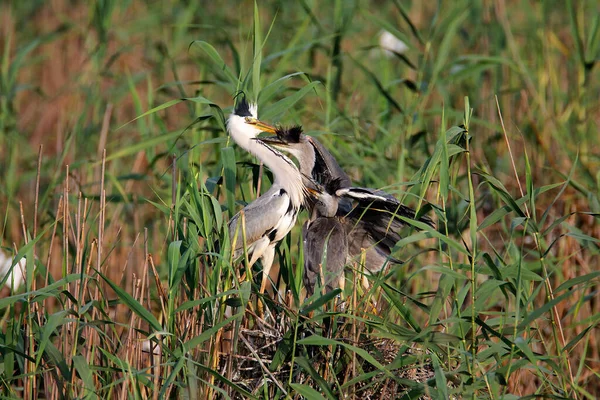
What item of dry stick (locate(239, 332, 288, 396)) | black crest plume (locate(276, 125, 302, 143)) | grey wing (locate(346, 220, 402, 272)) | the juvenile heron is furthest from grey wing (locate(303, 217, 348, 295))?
dry stick (locate(239, 332, 288, 396))

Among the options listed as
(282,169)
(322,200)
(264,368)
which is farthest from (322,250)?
(264,368)

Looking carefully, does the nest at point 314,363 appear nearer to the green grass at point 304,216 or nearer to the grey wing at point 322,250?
the green grass at point 304,216

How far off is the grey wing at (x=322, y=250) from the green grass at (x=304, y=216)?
0.14 metres

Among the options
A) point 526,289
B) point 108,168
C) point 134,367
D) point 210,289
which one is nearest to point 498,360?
point 526,289

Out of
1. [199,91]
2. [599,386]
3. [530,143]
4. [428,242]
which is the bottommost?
[599,386]

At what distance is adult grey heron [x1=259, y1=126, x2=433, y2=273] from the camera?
152 inches

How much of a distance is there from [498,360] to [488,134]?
300cm

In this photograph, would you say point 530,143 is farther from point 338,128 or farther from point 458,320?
point 458,320

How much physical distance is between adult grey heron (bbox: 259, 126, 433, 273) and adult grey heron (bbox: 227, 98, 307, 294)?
8 centimetres

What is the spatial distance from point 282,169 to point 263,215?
26 cm

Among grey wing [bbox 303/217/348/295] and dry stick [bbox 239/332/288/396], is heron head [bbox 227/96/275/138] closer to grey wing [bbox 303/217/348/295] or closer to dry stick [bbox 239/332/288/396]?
grey wing [bbox 303/217/348/295]

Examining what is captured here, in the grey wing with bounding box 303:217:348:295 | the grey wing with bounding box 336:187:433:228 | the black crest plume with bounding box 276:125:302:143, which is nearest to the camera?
the grey wing with bounding box 336:187:433:228

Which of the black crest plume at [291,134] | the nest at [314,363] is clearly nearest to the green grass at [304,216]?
the nest at [314,363]

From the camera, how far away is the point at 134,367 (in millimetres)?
3227
